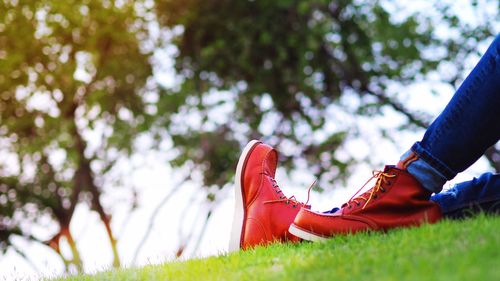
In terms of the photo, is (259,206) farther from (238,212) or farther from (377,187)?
(377,187)

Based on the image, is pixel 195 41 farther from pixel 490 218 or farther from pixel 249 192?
pixel 490 218

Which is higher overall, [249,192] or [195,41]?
[195,41]

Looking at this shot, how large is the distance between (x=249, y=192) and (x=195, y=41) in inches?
372

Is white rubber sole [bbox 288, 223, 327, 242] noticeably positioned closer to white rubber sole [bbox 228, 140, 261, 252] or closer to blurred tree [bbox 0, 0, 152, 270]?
white rubber sole [bbox 228, 140, 261, 252]

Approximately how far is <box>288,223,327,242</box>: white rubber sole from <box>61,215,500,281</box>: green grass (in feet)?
0.19

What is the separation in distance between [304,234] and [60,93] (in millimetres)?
12003

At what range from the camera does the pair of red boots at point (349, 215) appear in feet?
10.5

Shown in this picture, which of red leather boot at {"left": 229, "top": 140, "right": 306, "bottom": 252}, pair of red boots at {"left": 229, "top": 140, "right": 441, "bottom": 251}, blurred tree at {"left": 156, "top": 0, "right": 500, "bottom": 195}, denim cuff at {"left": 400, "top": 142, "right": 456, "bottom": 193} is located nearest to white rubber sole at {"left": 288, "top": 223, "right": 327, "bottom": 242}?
pair of red boots at {"left": 229, "top": 140, "right": 441, "bottom": 251}

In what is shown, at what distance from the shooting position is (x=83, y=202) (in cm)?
1697

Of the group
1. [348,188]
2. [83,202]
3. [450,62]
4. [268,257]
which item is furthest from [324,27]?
[268,257]

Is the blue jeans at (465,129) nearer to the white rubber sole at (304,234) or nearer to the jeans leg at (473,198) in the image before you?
the jeans leg at (473,198)

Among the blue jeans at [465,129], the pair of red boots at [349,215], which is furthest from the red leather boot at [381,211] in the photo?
the blue jeans at [465,129]

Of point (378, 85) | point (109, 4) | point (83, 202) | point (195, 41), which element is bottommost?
point (83, 202)

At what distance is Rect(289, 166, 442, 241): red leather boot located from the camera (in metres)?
3.19
